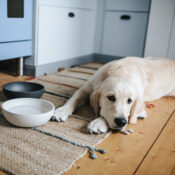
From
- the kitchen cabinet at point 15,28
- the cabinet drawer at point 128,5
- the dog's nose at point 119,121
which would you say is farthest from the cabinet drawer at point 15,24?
the cabinet drawer at point 128,5

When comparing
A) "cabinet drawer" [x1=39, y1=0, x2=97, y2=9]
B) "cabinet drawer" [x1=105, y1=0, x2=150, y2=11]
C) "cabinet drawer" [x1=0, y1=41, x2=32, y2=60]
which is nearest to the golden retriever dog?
"cabinet drawer" [x1=0, y1=41, x2=32, y2=60]

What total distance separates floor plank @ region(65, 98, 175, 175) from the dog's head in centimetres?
10

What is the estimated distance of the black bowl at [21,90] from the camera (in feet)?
5.43

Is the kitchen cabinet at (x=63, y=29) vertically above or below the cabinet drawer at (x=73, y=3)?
below

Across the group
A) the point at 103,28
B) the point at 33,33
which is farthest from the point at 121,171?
the point at 103,28

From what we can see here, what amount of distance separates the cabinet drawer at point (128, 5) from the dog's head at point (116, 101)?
6.78 ft

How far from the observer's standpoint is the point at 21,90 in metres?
1.87

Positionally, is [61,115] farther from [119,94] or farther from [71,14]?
[71,14]

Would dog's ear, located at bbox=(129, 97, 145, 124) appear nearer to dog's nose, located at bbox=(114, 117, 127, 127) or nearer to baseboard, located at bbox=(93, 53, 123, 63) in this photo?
dog's nose, located at bbox=(114, 117, 127, 127)

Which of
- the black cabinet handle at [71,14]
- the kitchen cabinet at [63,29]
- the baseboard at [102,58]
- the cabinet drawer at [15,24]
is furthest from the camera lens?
the baseboard at [102,58]

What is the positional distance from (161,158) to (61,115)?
65 centimetres

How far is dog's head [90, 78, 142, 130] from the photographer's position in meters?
1.43

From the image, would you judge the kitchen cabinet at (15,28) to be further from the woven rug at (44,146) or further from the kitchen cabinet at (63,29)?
the woven rug at (44,146)

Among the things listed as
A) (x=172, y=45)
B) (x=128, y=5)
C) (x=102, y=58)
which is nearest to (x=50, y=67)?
(x=102, y=58)
